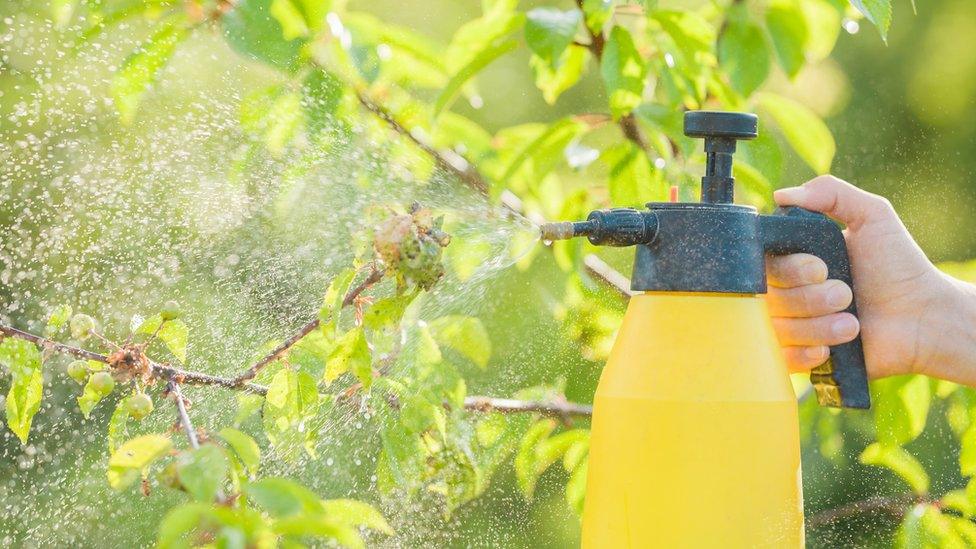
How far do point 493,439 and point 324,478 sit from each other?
157mm

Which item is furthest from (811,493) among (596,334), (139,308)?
(139,308)

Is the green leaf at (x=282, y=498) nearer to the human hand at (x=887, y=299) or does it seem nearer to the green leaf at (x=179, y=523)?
the green leaf at (x=179, y=523)

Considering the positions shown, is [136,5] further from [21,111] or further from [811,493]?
[811,493]

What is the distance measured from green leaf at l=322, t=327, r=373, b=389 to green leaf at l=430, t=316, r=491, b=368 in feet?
0.89

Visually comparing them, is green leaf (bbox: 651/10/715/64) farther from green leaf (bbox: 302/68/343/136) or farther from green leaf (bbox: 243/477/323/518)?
green leaf (bbox: 243/477/323/518)

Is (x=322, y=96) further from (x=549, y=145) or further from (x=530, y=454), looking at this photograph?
(x=530, y=454)

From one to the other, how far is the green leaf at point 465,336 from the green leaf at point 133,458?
1.31ft

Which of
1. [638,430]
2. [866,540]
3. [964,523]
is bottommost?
[866,540]

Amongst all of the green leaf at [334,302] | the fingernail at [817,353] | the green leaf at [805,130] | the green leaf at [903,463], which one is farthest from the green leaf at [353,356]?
the green leaf at [903,463]

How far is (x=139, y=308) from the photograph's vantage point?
1128mm

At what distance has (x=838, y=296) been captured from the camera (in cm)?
81

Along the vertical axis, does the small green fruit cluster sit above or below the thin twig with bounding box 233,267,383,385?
above

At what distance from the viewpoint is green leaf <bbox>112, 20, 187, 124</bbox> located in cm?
88

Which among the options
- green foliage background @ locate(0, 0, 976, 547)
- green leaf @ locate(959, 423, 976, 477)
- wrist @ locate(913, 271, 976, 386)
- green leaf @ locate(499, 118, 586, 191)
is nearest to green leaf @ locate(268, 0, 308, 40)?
green foliage background @ locate(0, 0, 976, 547)
